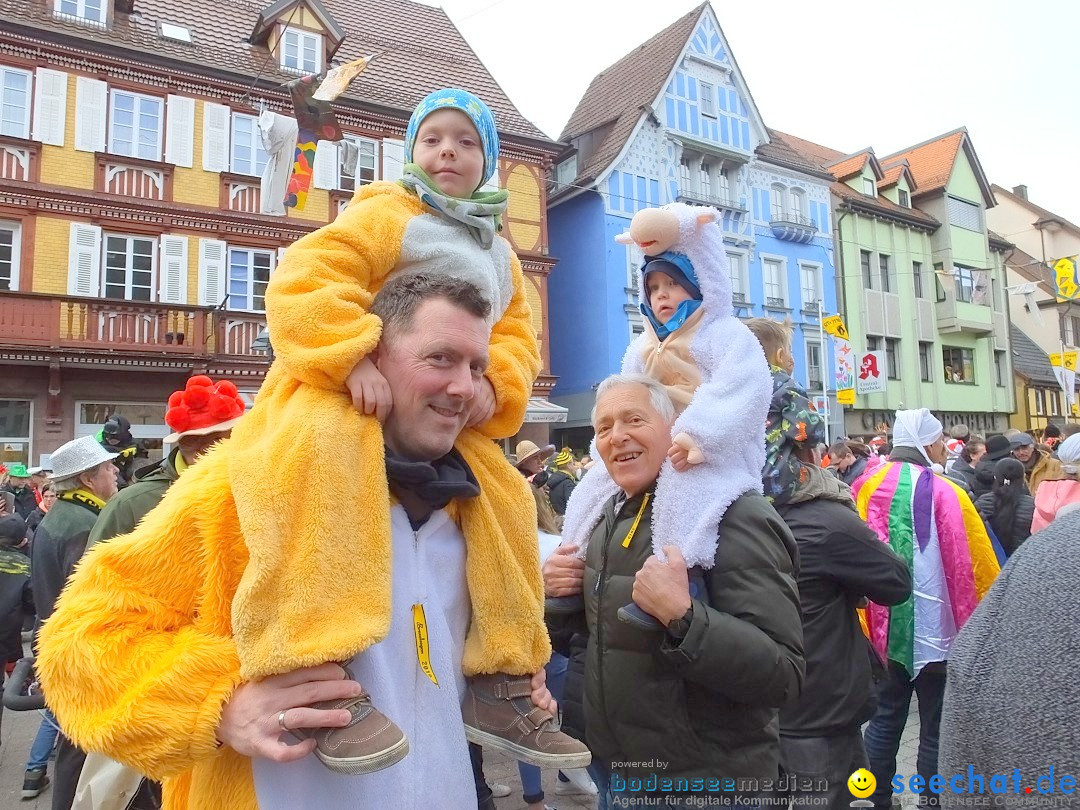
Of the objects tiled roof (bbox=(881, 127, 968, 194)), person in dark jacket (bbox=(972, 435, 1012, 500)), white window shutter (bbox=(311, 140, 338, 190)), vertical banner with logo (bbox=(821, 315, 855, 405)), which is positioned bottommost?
person in dark jacket (bbox=(972, 435, 1012, 500))

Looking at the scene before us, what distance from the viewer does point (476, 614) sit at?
64.6 inches

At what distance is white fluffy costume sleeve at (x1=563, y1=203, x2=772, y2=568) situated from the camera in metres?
2.09

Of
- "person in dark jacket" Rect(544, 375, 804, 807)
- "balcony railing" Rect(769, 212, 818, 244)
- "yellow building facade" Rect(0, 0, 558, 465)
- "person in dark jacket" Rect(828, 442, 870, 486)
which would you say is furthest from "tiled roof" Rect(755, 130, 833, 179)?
"person in dark jacket" Rect(544, 375, 804, 807)

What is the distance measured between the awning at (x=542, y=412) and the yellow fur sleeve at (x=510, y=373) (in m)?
16.0

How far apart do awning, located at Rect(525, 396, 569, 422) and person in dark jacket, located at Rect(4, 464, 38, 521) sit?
10539mm

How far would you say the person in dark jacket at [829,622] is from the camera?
271 cm

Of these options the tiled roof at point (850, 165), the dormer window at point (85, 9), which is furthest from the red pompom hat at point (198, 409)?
the tiled roof at point (850, 165)

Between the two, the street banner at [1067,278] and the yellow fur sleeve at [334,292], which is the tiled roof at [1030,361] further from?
the yellow fur sleeve at [334,292]

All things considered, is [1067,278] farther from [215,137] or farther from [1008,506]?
[215,137]

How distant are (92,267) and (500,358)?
51.5 feet

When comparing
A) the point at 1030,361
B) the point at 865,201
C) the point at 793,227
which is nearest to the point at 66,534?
the point at 793,227

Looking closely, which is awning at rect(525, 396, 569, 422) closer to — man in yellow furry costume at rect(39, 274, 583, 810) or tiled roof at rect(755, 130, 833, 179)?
tiled roof at rect(755, 130, 833, 179)

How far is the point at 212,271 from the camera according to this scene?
15.6m

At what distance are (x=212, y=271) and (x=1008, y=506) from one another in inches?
592
